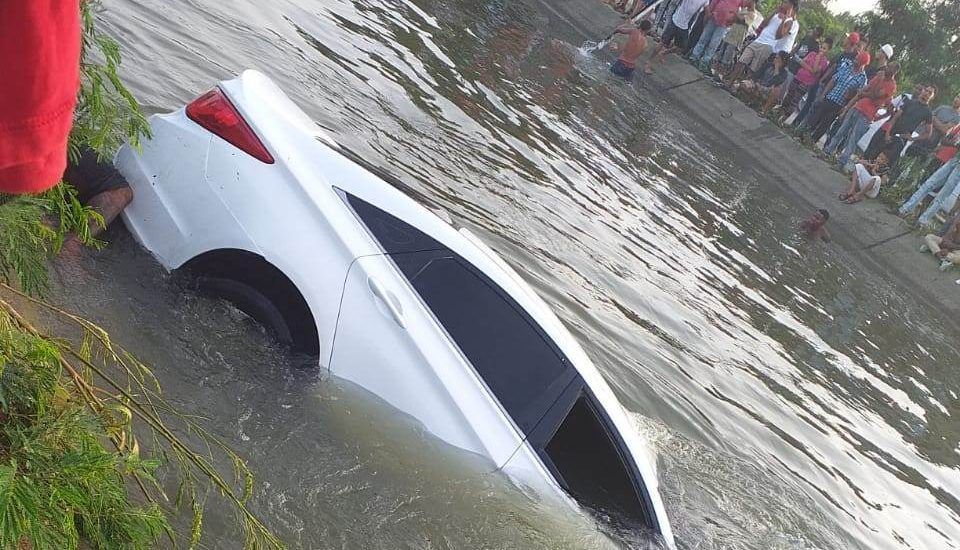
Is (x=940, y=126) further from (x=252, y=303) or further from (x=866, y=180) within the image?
(x=252, y=303)

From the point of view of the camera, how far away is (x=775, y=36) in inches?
781

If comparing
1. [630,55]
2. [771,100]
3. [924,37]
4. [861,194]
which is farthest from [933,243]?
[924,37]

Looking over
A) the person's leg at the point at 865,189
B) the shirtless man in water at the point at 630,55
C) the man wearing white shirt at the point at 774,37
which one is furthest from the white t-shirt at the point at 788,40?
the person's leg at the point at 865,189

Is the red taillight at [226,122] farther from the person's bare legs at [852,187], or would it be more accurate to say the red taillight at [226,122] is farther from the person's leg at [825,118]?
the person's leg at [825,118]

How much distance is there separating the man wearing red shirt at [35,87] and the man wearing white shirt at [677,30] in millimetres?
21153

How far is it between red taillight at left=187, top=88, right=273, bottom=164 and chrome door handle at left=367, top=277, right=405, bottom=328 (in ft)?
2.93

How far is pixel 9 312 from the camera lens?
3.25 m

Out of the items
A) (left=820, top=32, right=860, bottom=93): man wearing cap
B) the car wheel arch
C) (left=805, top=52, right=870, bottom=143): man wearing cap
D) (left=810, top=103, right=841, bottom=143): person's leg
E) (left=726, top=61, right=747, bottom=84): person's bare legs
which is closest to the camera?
the car wheel arch

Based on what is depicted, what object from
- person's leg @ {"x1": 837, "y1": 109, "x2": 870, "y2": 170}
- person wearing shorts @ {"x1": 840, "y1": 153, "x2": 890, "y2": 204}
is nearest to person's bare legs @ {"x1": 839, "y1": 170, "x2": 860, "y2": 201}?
person wearing shorts @ {"x1": 840, "y1": 153, "x2": 890, "y2": 204}

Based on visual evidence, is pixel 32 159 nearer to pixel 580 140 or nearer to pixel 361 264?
pixel 361 264

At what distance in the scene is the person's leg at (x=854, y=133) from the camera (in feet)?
58.6

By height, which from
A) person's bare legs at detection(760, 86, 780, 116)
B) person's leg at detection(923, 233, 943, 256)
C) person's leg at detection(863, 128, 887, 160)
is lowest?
person's leg at detection(923, 233, 943, 256)

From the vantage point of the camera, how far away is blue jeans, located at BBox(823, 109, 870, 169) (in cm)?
1791

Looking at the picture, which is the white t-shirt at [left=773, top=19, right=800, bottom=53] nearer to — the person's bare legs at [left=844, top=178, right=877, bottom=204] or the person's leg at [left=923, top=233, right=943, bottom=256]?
the person's bare legs at [left=844, top=178, right=877, bottom=204]
